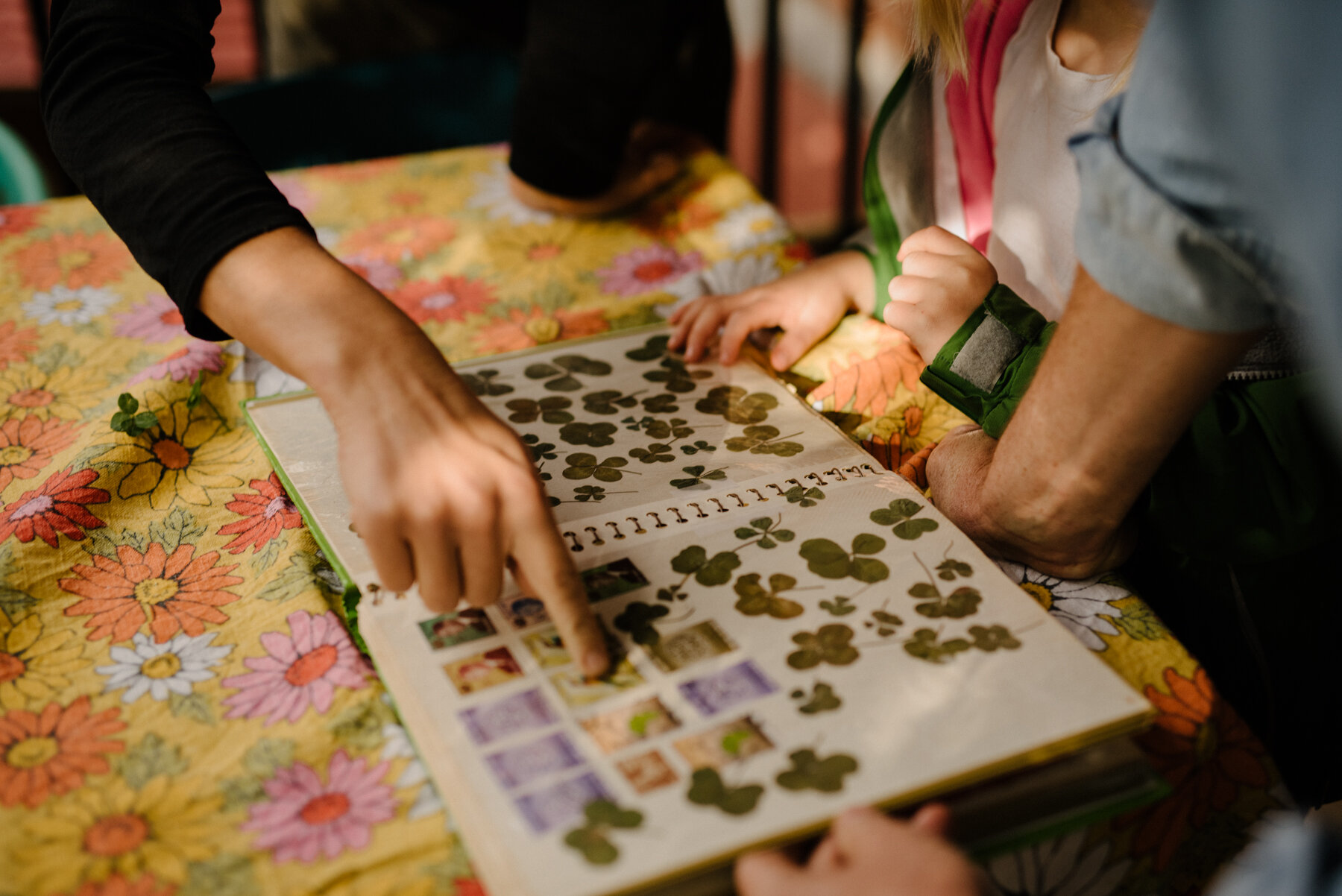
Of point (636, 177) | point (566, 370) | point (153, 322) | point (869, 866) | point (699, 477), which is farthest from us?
point (636, 177)

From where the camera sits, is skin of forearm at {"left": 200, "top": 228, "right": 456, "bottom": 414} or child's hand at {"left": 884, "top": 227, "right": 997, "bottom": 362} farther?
child's hand at {"left": 884, "top": 227, "right": 997, "bottom": 362}

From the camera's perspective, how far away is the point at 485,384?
0.64 m

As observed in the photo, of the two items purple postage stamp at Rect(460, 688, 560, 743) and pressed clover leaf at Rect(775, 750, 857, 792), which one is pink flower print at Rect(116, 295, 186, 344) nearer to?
purple postage stamp at Rect(460, 688, 560, 743)

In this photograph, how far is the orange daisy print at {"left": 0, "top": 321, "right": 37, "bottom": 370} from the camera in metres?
0.72

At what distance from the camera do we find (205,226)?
0.49 m

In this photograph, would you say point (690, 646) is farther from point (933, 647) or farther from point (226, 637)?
point (226, 637)

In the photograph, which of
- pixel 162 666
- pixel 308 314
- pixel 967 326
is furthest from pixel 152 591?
pixel 967 326

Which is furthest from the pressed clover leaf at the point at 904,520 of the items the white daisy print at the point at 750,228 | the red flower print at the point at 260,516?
the white daisy print at the point at 750,228

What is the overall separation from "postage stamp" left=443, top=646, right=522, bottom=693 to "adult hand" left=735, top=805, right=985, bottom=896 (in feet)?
0.43

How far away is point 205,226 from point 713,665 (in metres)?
0.35

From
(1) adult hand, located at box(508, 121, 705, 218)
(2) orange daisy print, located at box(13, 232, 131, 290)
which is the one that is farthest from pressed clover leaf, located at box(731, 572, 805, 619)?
(2) orange daisy print, located at box(13, 232, 131, 290)

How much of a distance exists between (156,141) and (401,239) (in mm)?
389

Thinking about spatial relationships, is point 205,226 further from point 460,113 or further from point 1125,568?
point 460,113

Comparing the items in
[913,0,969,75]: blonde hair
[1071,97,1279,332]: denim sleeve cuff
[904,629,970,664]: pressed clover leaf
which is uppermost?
[913,0,969,75]: blonde hair
